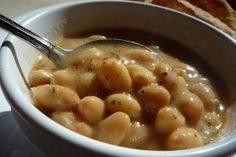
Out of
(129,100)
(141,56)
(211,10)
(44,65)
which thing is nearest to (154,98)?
(129,100)

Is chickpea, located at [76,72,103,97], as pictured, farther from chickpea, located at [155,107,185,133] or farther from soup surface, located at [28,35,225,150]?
chickpea, located at [155,107,185,133]

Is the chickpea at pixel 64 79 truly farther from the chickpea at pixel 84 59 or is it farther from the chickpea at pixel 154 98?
the chickpea at pixel 154 98

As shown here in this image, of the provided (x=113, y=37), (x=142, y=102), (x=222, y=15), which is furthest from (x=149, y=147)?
(x=222, y=15)

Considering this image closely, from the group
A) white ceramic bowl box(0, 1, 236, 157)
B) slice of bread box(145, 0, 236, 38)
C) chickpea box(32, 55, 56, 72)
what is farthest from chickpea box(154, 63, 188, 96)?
slice of bread box(145, 0, 236, 38)

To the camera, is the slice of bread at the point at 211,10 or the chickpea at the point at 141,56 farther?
the slice of bread at the point at 211,10

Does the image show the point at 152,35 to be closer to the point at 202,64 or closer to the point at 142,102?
the point at 202,64

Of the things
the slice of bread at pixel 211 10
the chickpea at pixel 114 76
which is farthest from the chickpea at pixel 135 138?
the slice of bread at pixel 211 10
